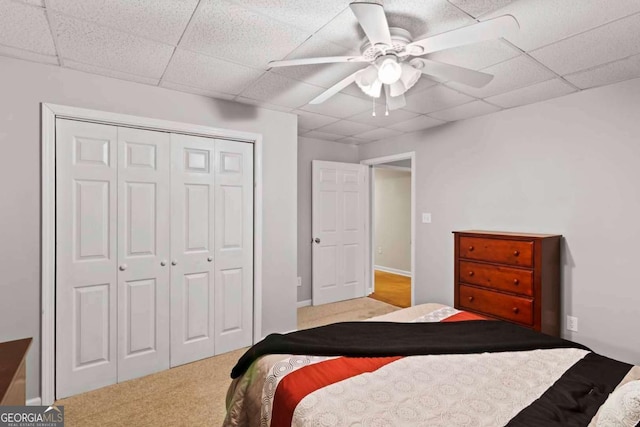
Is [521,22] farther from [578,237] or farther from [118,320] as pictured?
[118,320]

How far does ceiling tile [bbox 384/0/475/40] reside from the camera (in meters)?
1.60

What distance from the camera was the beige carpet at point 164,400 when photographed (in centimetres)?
209

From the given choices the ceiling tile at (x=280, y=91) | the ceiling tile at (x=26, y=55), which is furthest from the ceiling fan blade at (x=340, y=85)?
the ceiling tile at (x=26, y=55)

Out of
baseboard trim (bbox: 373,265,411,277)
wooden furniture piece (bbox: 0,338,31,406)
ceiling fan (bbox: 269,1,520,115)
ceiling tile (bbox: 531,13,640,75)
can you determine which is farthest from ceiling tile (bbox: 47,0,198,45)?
baseboard trim (bbox: 373,265,411,277)

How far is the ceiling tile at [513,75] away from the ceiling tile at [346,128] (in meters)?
1.36

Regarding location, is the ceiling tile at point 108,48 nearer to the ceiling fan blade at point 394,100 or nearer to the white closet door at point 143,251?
the white closet door at point 143,251

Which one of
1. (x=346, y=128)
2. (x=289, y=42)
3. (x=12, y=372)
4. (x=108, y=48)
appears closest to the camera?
(x=12, y=372)

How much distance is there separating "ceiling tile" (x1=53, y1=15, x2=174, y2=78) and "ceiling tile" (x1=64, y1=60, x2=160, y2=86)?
0.06m

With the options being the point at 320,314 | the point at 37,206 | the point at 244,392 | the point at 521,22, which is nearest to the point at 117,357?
the point at 37,206

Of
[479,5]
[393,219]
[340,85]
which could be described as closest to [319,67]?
[340,85]

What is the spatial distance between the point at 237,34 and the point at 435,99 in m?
1.91

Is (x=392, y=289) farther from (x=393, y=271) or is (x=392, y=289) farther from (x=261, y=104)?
(x=261, y=104)

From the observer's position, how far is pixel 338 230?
191 inches

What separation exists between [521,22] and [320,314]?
3.59 m
